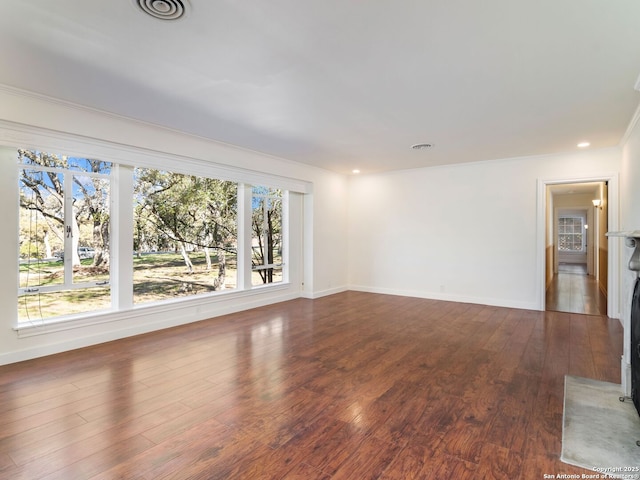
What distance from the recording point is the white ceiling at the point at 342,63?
2.00m

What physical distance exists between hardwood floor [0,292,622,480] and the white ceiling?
2.60 metres

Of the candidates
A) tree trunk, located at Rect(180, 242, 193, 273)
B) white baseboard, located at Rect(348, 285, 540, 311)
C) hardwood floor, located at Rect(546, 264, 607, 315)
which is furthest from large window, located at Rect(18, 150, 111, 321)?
hardwood floor, located at Rect(546, 264, 607, 315)

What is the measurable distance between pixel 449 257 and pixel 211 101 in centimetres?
499

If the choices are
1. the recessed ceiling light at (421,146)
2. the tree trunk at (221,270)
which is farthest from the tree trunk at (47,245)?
the recessed ceiling light at (421,146)

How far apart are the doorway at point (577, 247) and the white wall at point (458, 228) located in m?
0.40

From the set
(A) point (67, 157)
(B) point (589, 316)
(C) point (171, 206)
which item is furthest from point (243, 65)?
(B) point (589, 316)

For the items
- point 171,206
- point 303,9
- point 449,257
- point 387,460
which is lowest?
point 387,460

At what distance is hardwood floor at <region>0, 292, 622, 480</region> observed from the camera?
178cm

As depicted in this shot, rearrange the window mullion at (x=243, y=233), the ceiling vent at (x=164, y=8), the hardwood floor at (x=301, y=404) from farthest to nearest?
the window mullion at (x=243, y=233) → the ceiling vent at (x=164, y=8) → the hardwood floor at (x=301, y=404)

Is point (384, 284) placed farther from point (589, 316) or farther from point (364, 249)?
point (589, 316)

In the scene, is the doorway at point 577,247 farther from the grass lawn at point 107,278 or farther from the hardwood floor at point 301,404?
the grass lawn at point 107,278

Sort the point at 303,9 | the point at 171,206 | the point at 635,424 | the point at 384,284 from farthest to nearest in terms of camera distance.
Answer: the point at 384,284, the point at 171,206, the point at 635,424, the point at 303,9

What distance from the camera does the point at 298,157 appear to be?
18.9 feet

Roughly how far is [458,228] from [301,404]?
4.91 metres
